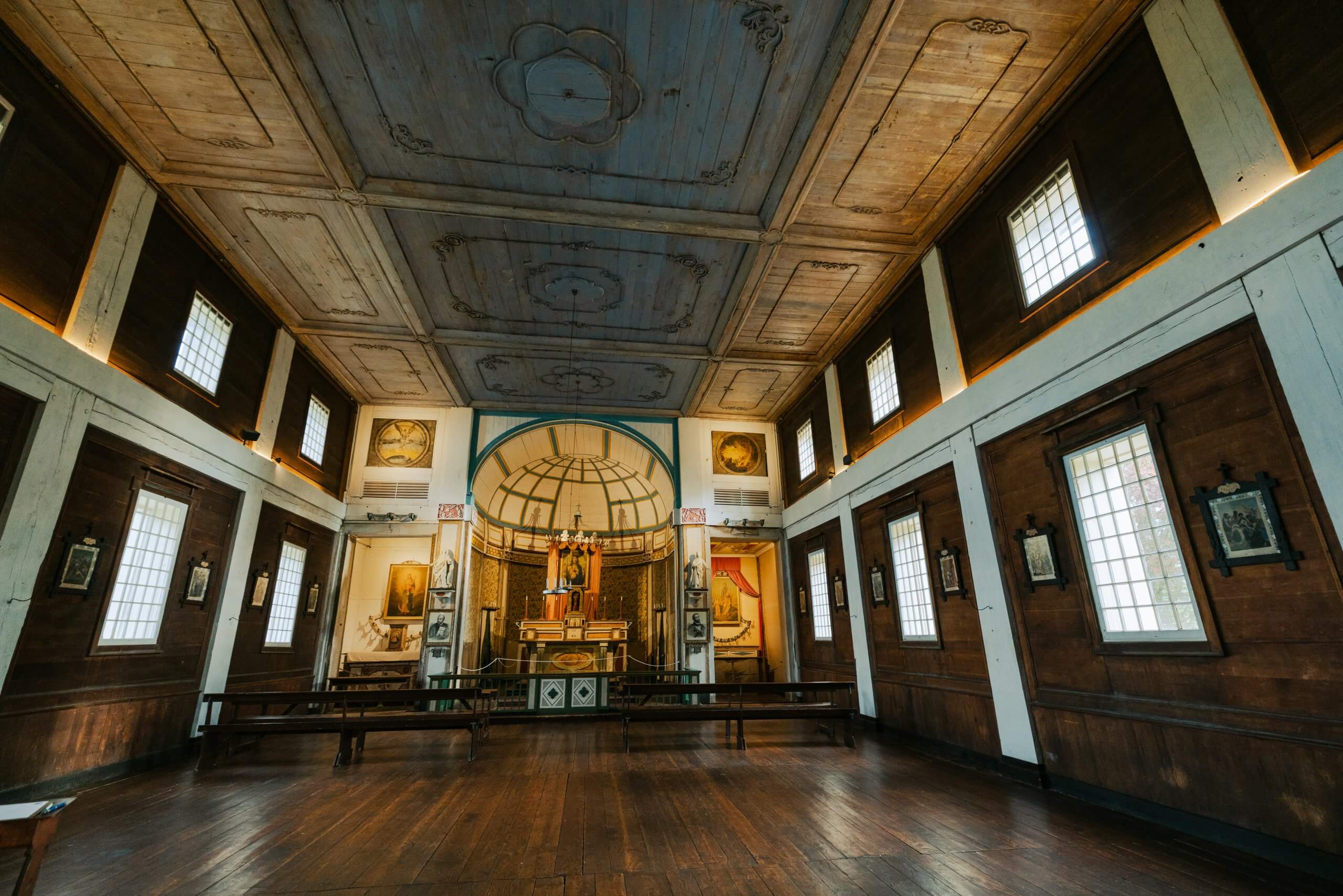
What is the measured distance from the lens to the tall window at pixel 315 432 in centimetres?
1124

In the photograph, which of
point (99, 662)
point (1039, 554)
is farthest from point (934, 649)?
point (99, 662)

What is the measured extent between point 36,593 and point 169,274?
3.97 metres

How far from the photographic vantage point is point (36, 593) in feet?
18.3

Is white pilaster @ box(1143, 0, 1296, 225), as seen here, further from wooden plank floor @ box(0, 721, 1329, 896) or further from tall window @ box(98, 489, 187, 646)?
tall window @ box(98, 489, 187, 646)

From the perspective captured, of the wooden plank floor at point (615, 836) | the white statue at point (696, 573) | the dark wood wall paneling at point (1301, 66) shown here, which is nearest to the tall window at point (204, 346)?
the wooden plank floor at point (615, 836)

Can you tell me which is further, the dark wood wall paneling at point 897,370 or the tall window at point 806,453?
the tall window at point 806,453

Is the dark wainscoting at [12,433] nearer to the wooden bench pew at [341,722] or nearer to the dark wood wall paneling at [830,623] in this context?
the wooden bench pew at [341,722]

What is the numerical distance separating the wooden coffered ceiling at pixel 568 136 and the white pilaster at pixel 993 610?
336 centimetres

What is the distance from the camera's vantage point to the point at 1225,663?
4223 millimetres

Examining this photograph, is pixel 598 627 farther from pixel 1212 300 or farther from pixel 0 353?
pixel 1212 300

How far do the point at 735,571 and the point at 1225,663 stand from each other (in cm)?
1358

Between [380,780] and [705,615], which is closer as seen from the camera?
[380,780]

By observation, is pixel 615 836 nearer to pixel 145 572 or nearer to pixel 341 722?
pixel 341 722

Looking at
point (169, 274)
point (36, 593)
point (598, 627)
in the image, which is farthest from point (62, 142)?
A: point (598, 627)
